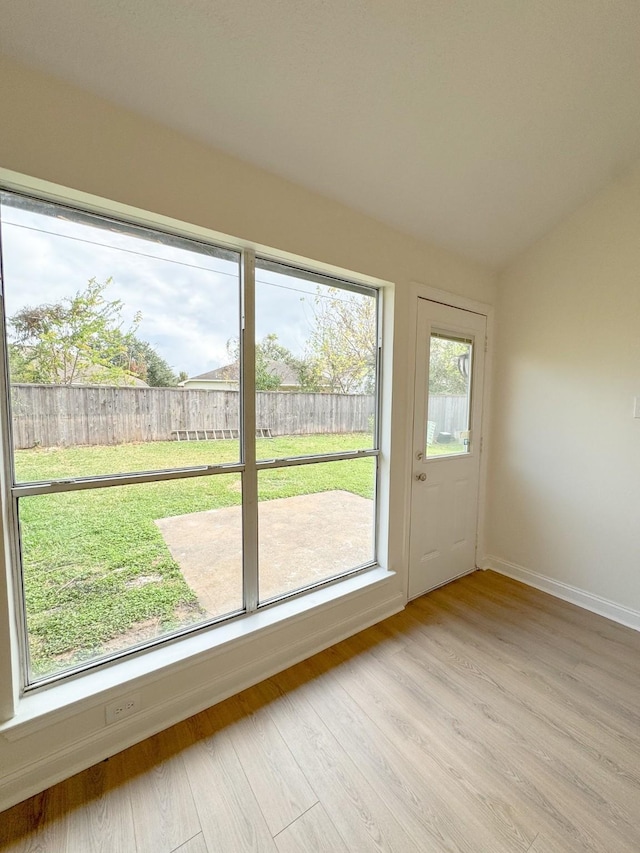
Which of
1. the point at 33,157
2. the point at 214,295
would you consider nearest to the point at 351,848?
the point at 214,295

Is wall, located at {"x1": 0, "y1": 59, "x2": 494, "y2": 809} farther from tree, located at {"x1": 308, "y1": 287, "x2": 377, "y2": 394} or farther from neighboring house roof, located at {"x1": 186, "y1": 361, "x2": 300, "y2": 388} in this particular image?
neighboring house roof, located at {"x1": 186, "y1": 361, "x2": 300, "y2": 388}

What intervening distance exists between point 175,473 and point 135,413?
0.31 m

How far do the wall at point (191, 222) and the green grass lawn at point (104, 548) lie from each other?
15 cm

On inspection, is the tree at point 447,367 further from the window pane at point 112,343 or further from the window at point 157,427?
the window pane at point 112,343

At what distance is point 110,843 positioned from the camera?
1.03 meters

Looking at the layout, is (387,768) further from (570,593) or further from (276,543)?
(570,593)

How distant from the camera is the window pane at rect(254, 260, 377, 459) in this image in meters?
1.74

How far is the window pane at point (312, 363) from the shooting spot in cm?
174

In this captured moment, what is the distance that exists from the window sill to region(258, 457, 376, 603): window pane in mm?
136

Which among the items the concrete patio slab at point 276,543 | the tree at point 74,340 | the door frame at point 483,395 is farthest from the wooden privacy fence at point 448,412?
the tree at point 74,340

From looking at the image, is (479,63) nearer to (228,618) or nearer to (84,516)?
(84,516)

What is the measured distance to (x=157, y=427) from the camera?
1.47 m

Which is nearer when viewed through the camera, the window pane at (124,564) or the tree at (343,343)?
the window pane at (124,564)

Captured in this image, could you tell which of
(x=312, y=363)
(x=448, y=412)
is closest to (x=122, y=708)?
(x=312, y=363)
